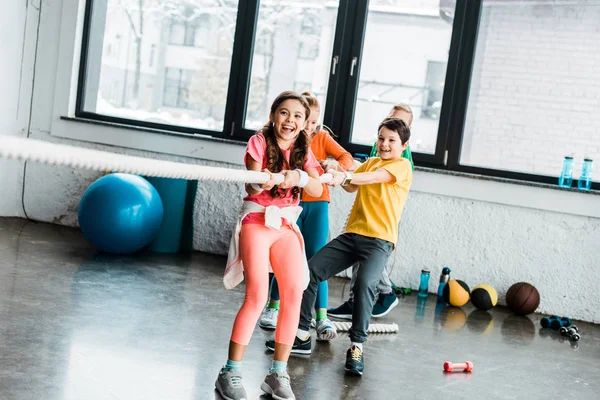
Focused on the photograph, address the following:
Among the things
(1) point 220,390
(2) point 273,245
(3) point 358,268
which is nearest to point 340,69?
(3) point 358,268

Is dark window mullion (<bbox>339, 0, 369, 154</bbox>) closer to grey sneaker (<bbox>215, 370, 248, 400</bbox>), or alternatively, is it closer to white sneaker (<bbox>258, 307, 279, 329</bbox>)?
white sneaker (<bbox>258, 307, 279, 329</bbox>)

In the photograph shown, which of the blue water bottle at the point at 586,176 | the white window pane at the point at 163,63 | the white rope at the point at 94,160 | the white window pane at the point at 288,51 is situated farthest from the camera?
the white window pane at the point at 163,63

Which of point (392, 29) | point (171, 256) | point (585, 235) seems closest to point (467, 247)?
point (585, 235)

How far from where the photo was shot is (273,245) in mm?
2779

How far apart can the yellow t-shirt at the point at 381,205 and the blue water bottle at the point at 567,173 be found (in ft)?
7.37

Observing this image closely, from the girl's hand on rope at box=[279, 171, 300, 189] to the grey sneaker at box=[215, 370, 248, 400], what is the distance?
0.68 m

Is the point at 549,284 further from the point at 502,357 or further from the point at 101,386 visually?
the point at 101,386

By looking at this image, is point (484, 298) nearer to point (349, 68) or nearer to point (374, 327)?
point (374, 327)

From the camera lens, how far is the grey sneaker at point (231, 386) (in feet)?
8.78

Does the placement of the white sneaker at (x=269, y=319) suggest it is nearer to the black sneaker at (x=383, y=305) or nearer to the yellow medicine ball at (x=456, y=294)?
the black sneaker at (x=383, y=305)

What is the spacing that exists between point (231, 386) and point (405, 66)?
11.8ft

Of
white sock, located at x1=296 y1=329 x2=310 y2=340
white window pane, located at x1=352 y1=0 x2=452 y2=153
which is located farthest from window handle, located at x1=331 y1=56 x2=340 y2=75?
white sock, located at x1=296 y1=329 x2=310 y2=340

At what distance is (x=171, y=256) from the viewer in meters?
5.59

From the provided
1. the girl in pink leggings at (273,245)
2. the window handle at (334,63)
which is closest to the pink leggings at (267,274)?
the girl in pink leggings at (273,245)
